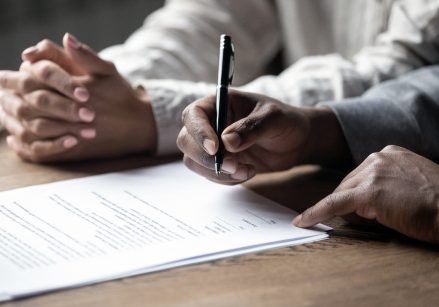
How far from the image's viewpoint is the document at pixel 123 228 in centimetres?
79

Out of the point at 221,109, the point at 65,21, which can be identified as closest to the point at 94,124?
the point at 221,109

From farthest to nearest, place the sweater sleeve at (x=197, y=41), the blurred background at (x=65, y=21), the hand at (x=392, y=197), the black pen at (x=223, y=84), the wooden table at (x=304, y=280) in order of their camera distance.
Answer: the blurred background at (x=65, y=21), the sweater sleeve at (x=197, y=41), the black pen at (x=223, y=84), the hand at (x=392, y=197), the wooden table at (x=304, y=280)

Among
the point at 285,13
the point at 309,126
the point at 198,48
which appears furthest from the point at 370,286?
the point at 285,13

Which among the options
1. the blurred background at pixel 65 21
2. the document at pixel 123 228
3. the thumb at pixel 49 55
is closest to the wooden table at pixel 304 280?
the document at pixel 123 228

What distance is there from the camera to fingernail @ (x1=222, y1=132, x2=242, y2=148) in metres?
0.93

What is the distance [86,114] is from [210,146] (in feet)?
0.96

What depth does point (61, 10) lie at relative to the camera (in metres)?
2.60

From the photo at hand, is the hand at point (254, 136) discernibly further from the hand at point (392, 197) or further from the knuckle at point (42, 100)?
the knuckle at point (42, 100)

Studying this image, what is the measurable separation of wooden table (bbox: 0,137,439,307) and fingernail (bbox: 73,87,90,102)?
438mm

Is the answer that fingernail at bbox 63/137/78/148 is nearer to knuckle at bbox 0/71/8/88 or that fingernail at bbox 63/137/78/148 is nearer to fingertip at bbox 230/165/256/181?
knuckle at bbox 0/71/8/88

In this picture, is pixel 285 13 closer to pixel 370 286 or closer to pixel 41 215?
pixel 41 215

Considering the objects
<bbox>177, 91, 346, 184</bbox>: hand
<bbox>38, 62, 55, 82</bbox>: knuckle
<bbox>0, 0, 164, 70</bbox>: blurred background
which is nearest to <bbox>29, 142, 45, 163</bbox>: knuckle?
<bbox>38, 62, 55, 82</bbox>: knuckle

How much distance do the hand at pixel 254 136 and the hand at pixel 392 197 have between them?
0.13 metres

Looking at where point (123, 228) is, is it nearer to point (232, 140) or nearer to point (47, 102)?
point (232, 140)
